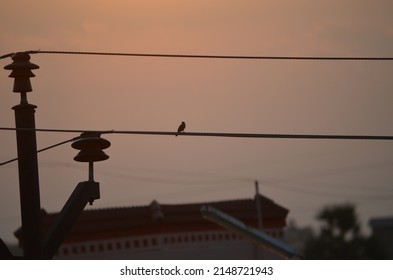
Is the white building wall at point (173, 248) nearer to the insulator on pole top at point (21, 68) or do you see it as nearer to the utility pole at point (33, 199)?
the insulator on pole top at point (21, 68)

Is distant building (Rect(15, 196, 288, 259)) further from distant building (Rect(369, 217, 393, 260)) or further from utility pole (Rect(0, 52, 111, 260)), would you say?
utility pole (Rect(0, 52, 111, 260))

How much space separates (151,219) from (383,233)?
4577mm

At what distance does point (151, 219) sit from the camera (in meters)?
24.7

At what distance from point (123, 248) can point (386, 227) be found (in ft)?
17.6

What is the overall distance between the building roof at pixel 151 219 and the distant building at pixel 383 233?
2072 mm

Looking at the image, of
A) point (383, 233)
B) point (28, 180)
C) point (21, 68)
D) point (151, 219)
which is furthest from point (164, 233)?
point (28, 180)

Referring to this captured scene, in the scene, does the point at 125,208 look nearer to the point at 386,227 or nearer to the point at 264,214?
the point at 264,214

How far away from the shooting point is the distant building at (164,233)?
2414 centimetres

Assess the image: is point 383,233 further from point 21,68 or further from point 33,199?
point 33,199

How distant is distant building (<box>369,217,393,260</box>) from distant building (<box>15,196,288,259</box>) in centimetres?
197

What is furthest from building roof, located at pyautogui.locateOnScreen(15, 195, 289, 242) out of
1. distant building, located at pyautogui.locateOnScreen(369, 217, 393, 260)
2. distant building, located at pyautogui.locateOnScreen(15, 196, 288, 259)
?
distant building, located at pyautogui.locateOnScreen(369, 217, 393, 260)
